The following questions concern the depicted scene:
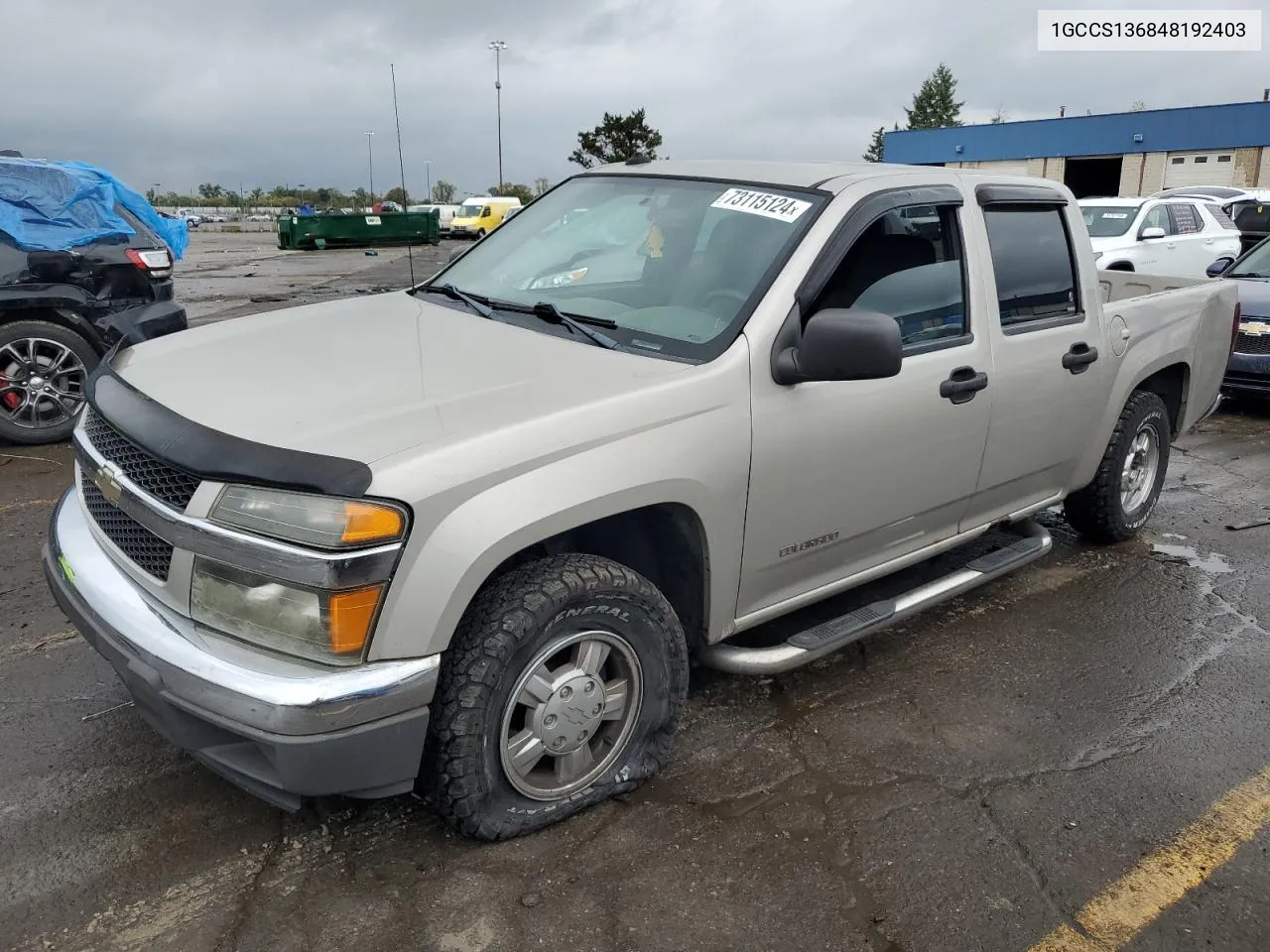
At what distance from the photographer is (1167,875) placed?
278 cm

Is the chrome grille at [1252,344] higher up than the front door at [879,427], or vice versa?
the front door at [879,427]

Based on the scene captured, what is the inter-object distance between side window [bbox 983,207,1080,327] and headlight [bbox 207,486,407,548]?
2619 millimetres

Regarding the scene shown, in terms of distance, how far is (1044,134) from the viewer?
158ft

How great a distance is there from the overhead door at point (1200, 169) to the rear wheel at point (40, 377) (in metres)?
46.5

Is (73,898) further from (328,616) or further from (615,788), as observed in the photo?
→ (615,788)

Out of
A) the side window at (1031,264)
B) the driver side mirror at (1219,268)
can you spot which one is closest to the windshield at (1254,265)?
the driver side mirror at (1219,268)

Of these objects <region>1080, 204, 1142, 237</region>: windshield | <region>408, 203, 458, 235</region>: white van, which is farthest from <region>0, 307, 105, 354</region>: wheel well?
<region>408, 203, 458, 235</region>: white van

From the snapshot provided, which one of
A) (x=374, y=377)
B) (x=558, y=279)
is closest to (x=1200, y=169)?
(x=558, y=279)

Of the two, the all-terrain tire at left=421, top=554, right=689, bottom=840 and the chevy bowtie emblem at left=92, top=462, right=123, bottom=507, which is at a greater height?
the chevy bowtie emblem at left=92, top=462, right=123, bottom=507

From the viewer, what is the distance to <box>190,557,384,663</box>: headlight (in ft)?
7.43

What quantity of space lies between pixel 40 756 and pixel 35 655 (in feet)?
2.60

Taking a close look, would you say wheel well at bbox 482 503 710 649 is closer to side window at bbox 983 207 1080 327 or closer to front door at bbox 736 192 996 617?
front door at bbox 736 192 996 617

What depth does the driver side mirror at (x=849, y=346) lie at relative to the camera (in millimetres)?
2840

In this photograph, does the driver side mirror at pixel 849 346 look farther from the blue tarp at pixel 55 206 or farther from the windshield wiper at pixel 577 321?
the blue tarp at pixel 55 206
